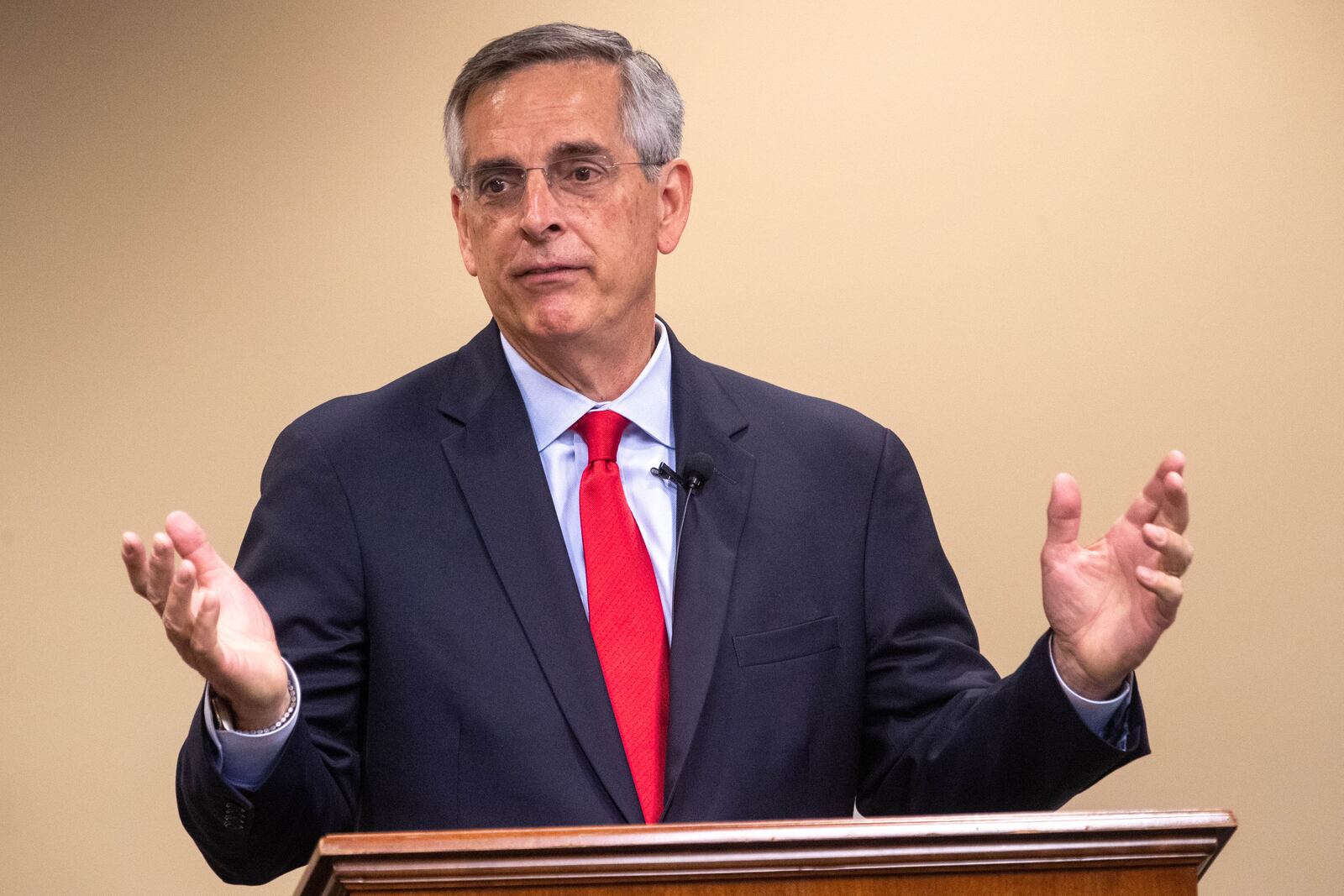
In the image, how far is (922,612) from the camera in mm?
2234

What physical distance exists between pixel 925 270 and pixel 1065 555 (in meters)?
1.43

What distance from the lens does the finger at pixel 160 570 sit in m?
1.49

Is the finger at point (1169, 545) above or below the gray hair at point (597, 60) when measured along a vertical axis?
below

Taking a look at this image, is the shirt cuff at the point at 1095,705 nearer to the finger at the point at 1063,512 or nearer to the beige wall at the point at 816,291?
the finger at the point at 1063,512

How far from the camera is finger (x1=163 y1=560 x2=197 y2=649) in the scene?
1490mm

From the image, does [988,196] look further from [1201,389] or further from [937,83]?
[1201,389]

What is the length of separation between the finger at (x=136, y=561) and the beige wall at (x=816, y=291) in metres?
1.59

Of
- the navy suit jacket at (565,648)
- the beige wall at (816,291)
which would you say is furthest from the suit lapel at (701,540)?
the beige wall at (816,291)

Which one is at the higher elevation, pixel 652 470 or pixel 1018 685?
pixel 652 470

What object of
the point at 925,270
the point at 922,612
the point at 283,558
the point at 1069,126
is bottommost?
the point at 922,612

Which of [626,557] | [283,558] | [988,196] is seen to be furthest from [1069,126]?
[283,558]

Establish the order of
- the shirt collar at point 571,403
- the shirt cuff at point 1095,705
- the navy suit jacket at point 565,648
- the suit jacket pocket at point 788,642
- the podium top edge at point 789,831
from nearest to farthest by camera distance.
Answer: the podium top edge at point 789,831
the shirt cuff at point 1095,705
the navy suit jacket at point 565,648
the suit jacket pocket at point 788,642
the shirt collar at point 571,403

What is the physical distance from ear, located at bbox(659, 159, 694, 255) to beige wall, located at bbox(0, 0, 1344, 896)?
65cm

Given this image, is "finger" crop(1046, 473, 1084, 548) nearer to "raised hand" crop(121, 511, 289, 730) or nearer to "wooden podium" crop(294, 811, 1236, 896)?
"wooden podium" crop(294, 811, 1236, 896)
